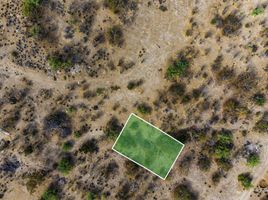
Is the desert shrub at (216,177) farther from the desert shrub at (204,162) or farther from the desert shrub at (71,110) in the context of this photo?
the desert shrub at (71,110)

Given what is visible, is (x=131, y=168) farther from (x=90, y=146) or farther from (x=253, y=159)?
(x=253, y=159)

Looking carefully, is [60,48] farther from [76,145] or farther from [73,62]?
[76,145]

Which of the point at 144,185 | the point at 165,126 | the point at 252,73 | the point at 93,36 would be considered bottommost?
the point at 144,185

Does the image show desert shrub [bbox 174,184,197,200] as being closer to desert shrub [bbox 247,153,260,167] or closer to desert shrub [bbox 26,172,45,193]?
desert shrub [bbox 247,153,260,167]

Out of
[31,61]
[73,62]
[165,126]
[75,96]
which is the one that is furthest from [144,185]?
[31,61]

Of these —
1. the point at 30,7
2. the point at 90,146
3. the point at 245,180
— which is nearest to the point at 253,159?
the point at 245,180

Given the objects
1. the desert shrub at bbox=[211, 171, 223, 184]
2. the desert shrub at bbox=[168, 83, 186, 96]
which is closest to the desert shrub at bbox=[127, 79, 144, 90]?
the desert shrub at bbox=[168, 83, 186, 96]
